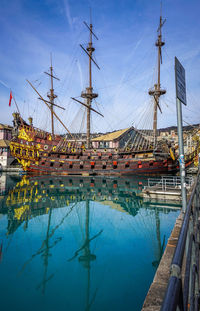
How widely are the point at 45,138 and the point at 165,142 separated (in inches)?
1029

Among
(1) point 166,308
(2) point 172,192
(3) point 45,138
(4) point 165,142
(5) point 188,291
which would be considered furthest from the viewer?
(3) point 45,138

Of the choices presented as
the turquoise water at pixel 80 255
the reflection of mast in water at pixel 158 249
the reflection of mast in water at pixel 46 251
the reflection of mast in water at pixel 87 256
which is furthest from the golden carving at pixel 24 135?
the reflection of mast in water at pixel 158 249

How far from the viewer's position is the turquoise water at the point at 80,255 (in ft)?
18.5

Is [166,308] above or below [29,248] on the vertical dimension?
above

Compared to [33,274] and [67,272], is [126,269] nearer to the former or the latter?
[67,272]

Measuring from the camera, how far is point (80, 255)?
26.7 ft

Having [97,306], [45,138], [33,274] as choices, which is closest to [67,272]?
[33,274]

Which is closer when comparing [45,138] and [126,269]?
[126,269]

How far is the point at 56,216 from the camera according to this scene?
45.0 ft

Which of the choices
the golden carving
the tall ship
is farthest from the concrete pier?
the golden carving

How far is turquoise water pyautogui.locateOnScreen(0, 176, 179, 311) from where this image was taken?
563 centimetres

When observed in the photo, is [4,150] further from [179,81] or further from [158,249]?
[179,81]

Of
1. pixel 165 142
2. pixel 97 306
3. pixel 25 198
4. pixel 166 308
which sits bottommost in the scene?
pixel 97 306

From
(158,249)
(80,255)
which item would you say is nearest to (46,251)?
(80,255)
